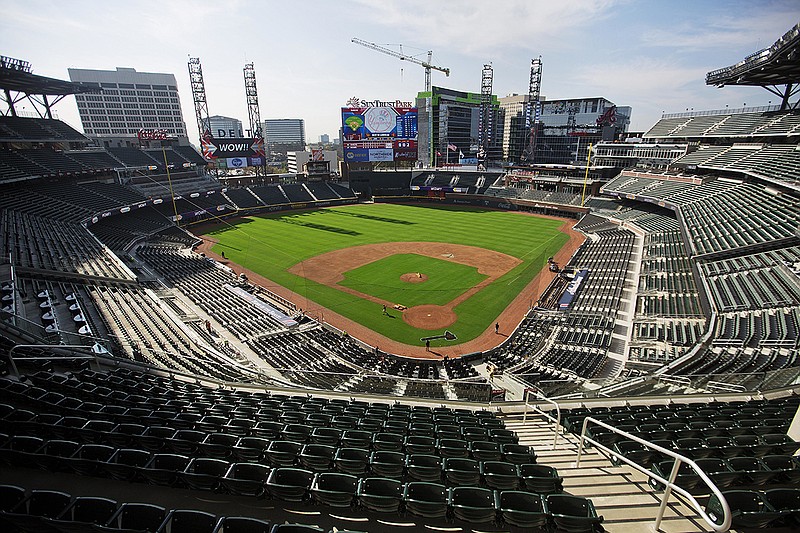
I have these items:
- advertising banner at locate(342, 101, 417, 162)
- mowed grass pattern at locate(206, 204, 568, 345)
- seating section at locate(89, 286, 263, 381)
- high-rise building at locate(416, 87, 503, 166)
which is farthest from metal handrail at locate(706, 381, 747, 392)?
high-rise building at locate(416, 87, 503, 166)

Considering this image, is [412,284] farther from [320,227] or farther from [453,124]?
[453,124]

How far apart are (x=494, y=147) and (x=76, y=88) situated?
12902 cm

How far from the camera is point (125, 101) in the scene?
124 meters

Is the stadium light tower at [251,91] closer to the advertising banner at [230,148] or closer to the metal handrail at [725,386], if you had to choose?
the advertising banner at [230,148]

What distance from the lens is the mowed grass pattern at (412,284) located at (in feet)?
120

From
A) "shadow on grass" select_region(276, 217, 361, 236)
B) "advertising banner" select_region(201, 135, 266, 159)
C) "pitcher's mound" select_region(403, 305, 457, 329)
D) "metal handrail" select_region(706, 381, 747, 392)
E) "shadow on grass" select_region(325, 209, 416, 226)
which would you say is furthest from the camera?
"advertising banner" select_region(201, 135, 266, 159)

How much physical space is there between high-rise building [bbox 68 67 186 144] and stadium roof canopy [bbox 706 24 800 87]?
135 m

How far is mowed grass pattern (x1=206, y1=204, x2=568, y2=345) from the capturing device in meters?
33.4

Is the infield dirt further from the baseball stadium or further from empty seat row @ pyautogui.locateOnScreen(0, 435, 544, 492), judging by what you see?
empty seat row @ pyautogui.locateOnScreen(0, 435, 544, 492)

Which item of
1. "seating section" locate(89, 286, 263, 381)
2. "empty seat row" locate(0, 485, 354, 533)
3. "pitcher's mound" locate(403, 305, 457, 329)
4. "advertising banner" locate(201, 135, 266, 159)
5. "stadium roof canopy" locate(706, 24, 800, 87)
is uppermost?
"stadium roof canopy" locate(706, 24, 800, 87)

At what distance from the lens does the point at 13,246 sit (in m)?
29.9

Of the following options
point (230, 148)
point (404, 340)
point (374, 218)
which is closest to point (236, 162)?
point (230, 148)

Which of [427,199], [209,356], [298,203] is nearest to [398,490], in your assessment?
[209,356]

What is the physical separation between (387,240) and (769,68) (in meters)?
52.9
